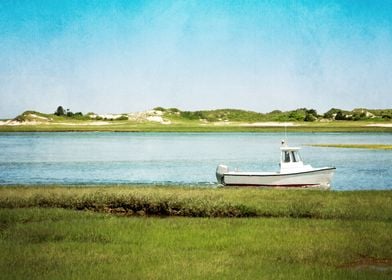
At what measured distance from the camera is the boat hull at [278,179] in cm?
3969

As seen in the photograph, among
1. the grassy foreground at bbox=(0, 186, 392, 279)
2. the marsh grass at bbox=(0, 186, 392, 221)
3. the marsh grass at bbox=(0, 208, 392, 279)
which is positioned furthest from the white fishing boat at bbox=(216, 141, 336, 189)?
the marsh grass at bbox=(0, 208, 392, 279)

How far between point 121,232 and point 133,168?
45191 millimetres

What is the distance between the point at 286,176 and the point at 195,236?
21.8 metres

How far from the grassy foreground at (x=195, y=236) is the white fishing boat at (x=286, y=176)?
10.1 meters

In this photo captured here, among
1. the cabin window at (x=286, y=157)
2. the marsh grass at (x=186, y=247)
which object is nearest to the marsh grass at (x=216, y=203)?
the marsh grass at (x=186, y=247)

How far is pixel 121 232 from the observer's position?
1947 cm

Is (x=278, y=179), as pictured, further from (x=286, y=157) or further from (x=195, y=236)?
(x=195, y=236)

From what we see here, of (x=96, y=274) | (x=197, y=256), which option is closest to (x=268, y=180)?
(x=197, y=256)

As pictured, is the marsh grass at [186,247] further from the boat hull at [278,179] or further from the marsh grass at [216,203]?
the boat hull at [278,179]

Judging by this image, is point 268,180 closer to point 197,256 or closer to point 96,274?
point 197,256

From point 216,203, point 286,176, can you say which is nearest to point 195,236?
point 216,203

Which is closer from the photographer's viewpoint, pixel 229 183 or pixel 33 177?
pixel 229 183

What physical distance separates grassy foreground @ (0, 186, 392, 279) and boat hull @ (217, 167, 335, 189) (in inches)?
394

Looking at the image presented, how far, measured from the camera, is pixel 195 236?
1895cm
